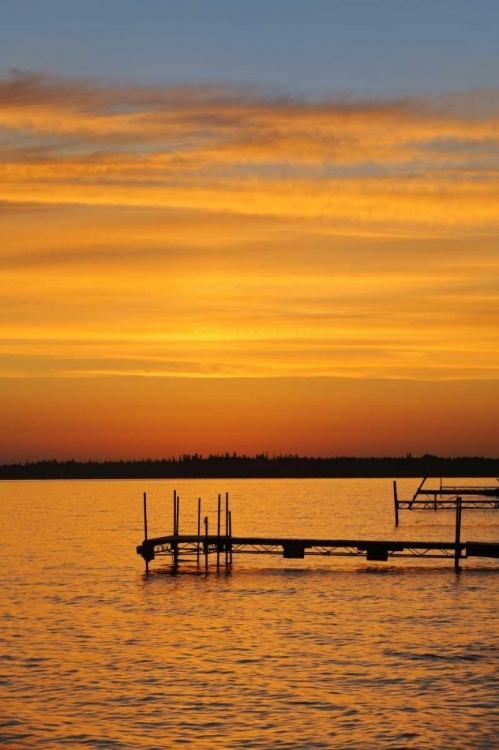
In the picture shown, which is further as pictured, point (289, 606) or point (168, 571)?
point (168, 571)

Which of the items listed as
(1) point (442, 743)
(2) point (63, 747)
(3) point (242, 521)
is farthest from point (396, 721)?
(3) point (242, 521)

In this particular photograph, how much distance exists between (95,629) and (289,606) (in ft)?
34.9

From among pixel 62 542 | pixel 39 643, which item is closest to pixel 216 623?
pixel 39 643

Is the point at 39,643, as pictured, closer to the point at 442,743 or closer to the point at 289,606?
the point at 289,606

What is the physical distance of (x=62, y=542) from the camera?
101m

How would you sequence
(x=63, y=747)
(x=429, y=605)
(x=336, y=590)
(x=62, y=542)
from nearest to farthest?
(x=63, y=747) → (x=429, y=605) → (x=336, y=590) → (x=62, y=542)

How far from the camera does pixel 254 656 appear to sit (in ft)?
122

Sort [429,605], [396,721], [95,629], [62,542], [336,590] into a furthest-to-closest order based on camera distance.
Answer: [62,542], [336,590], [429,605], [95,629], [396,721]

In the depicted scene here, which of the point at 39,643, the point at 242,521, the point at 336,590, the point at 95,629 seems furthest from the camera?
the point at 242,521

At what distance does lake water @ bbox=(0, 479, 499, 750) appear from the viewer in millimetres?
26828

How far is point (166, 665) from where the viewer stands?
117 feet

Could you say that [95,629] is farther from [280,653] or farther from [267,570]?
[267,570]

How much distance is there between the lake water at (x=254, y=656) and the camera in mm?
26828

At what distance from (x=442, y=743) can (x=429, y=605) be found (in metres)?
25.9
